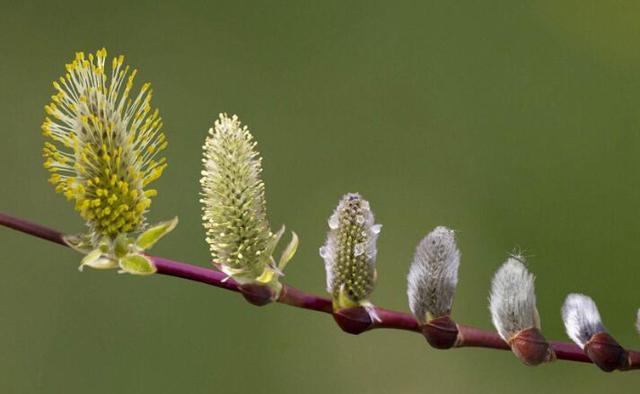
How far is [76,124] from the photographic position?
54 centimetres

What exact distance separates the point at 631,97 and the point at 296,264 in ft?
1.69

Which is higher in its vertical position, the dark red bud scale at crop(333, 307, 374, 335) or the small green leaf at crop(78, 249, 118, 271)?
the small green leaf at crop(78, 249, 118, 271)

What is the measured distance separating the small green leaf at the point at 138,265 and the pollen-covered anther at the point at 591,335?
0.20 metres

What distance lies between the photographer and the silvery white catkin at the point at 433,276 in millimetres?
490

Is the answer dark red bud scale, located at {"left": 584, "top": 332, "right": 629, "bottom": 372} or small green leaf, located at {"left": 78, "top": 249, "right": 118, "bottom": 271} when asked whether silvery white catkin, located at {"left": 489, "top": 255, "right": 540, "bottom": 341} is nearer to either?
dark red bud scale, located at {"left": 584, "top": 332, "right": 629, "bottom": 372}

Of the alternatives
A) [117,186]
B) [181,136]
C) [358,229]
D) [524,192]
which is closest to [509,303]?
[358,229]

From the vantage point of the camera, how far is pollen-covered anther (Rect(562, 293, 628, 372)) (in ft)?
1.62

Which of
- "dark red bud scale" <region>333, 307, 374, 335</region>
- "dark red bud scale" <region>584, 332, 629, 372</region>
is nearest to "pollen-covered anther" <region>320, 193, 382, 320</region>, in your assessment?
"dark red bud scale" <region>333, 307, 374, 335</region>

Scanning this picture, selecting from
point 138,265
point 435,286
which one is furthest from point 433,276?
point 138,265

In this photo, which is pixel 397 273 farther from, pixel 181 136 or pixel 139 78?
pixel 139 78

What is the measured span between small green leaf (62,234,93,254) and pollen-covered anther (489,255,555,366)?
0.20 meters

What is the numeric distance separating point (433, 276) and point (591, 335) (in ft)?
0.27

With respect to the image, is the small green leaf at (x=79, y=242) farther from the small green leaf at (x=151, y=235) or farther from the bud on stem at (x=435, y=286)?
the bud on stem at (x=435, y=286)

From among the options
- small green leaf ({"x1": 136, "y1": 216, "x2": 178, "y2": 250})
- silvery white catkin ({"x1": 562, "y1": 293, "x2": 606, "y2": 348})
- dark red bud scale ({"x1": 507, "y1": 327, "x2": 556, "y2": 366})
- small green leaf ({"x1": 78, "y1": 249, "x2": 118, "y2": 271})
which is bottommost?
dark red bud scale ({"x1": 507, "y1": 327, "x2": 556, "y2": 366})
